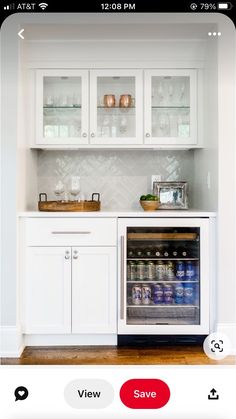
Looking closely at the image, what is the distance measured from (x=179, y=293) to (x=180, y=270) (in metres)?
0.10

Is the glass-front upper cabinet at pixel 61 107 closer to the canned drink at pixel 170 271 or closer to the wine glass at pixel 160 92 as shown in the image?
the wine glass at pixel 160 92

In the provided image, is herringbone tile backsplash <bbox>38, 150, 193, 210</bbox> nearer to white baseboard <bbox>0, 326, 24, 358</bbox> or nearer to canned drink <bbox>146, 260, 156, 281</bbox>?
canned drink <bbox>146, 260, 156, 281</bbox>

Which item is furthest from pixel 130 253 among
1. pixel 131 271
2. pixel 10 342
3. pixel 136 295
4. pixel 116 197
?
pixel 10 342

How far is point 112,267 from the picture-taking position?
6.08 ft

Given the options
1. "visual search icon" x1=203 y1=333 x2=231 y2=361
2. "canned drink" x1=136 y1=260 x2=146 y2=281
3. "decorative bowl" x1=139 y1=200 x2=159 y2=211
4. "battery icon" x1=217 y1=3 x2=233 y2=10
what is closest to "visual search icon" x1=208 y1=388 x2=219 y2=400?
"visual search icon" x1=203 y1=333 x2=231 y2=361

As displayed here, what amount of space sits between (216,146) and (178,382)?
1.43 metres

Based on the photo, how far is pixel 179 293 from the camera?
1.92 m

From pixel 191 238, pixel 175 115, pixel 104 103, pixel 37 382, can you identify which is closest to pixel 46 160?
pixel 104 103

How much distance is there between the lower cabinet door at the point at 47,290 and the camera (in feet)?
6.05

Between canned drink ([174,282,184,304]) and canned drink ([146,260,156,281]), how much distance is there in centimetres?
11

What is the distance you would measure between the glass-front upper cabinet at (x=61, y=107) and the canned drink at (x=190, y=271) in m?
0.71

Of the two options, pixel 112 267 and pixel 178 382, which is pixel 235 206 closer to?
pixel 112 267

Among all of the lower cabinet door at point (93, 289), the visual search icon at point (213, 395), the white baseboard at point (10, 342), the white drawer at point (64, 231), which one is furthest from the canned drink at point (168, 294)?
the visual search icon at point (213, 395)

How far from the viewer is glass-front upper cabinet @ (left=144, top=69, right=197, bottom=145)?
6.68 feet
